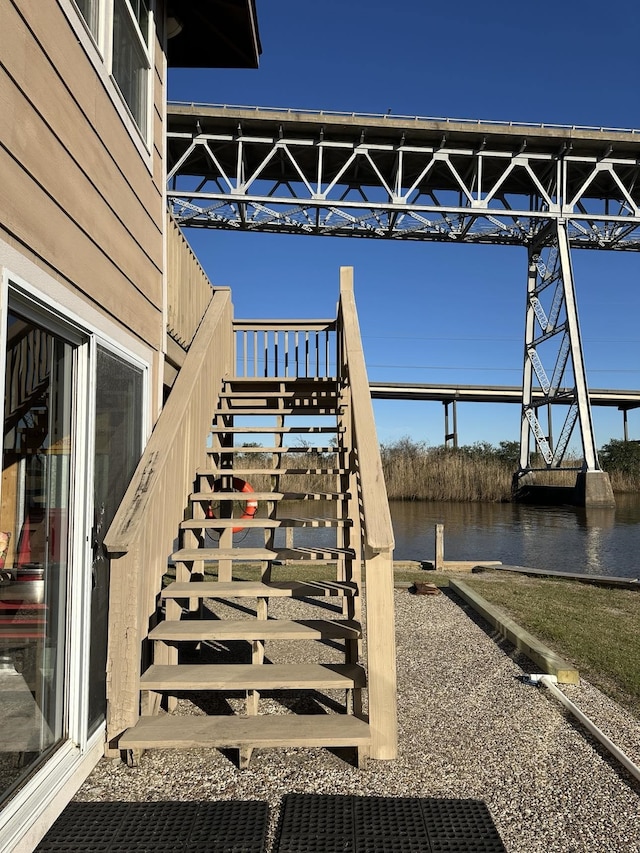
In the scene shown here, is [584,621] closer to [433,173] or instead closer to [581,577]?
[581,577]

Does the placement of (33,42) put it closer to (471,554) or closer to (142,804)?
(142,804)

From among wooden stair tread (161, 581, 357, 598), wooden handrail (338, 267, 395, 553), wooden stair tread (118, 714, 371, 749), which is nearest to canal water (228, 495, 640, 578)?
wooden handrail (338, 267, 395, 553)

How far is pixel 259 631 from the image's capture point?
3.07 metres

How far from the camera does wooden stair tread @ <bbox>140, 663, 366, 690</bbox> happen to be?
9.21ft

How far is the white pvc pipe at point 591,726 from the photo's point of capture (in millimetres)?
2631

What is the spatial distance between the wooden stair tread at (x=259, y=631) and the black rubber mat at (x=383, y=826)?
0.75 m

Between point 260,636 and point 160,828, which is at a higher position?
point 260,636

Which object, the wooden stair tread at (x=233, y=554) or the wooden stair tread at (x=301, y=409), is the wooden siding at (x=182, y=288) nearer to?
the wooden stair tread at (x=301, y=409)

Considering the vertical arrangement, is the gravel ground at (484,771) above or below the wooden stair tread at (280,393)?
below

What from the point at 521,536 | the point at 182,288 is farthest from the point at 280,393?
the point at 521,536

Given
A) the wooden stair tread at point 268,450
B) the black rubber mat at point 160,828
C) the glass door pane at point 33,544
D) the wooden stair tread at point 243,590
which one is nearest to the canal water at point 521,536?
the wooden stair tread at point 268,450

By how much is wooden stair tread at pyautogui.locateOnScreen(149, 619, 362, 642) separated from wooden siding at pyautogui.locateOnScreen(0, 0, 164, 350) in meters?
1.65

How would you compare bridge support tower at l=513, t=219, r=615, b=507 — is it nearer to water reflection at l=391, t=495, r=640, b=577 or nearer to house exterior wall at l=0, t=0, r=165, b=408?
water reflection at l=391, t=495, r=640, b=577

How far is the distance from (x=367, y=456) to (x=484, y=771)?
1509mm
